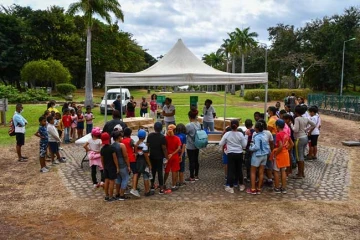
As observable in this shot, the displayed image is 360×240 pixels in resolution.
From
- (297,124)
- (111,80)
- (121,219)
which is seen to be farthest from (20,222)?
(297,124)

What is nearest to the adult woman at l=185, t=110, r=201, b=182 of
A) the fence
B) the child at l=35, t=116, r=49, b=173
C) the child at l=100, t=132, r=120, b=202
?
the child at l=100, t=132, r=120, b=202

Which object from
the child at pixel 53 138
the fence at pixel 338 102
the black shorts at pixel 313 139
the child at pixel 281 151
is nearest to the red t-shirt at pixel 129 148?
the child at pixel 281 151

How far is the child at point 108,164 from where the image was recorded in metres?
5.96

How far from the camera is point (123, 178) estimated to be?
20.6 feet

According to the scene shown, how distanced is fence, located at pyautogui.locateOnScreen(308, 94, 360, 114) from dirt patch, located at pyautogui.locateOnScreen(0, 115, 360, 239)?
17143 mm

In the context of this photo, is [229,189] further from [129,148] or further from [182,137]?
[129,148]

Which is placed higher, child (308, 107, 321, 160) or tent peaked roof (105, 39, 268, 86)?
tent peaked roof (105, 39, 268, 86)

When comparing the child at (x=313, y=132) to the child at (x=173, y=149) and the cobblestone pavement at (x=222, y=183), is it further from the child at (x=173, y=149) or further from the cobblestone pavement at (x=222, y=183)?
the child at (x=173, y=149)

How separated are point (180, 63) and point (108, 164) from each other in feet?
16.5

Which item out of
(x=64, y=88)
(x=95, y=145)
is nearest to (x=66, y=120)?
(x=95, y=145)

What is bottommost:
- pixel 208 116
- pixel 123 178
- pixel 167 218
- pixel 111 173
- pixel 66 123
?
pixel 167 218

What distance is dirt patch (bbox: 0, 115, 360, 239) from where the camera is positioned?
5031 mm

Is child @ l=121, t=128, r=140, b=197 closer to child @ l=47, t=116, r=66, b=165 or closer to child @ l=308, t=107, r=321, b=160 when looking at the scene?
child @ l=47, t=116, r=66, b=165

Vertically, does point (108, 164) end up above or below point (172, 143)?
below
